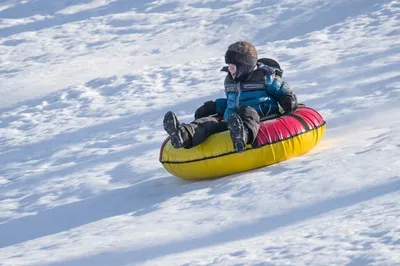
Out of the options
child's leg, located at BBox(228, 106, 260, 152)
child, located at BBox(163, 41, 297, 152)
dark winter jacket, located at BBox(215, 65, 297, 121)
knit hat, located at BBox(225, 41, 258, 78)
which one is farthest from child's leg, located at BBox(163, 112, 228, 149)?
knit hat, located at BBox(225, 41, 258, 78)

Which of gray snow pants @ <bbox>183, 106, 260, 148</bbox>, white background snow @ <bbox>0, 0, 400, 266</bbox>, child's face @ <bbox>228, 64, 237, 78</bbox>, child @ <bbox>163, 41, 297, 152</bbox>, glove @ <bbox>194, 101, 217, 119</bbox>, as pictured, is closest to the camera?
white background snow @ <bbox>0, 0, 400, 266</bbox>

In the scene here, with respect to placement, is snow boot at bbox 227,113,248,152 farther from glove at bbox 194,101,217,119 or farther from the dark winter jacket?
glove at bbox 194,101,217,119

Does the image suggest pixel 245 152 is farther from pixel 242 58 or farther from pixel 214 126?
pixel 242 58

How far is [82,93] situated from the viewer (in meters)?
10.8

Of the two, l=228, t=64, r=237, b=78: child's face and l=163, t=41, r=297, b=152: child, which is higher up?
l=228, t=64, r=237, b=78: child's face

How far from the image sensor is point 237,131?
609 cm

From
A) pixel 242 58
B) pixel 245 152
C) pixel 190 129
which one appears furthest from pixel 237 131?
pixel 242 58

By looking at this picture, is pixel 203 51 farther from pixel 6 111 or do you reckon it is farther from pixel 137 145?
pixel 137 145

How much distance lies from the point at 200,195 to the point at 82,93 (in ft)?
16.3

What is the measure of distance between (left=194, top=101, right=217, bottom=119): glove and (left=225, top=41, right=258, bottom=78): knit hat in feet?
1.68

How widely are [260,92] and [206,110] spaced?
0.61 m

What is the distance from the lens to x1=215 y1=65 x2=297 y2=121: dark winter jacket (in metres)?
6.68

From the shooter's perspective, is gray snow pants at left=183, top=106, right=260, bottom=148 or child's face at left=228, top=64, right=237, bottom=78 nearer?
gray snow pants at left=183, top=106, right=260, bottom=148

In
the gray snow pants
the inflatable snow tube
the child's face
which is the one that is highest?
the child's face
